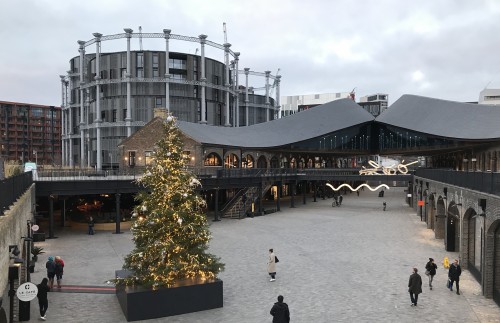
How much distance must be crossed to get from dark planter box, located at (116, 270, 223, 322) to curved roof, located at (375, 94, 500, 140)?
37.9 meters

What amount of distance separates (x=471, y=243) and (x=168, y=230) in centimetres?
1472

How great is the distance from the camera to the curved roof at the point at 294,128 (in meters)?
55.1

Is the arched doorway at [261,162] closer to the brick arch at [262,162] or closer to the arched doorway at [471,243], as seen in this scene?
the brick arch at [262,162]

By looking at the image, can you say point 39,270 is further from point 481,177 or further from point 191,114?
point 191,114

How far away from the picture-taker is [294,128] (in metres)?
66.2

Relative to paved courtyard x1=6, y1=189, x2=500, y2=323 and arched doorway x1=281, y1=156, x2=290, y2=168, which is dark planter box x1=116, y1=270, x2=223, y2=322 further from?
arched doorway x1=281, y1=156, x2=290, y2=168

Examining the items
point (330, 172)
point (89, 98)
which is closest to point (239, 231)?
point (330, 172)

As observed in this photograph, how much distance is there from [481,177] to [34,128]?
146 metres

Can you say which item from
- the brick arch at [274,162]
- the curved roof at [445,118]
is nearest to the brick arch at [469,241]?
the curved roof at [445,118]

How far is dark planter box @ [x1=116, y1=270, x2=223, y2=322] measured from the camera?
1416 centimetres

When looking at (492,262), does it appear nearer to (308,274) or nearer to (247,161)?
(308,274)

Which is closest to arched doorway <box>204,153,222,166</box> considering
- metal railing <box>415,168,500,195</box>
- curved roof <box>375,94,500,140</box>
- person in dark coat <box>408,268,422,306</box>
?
metal railing <box>415,168,500,195</box>

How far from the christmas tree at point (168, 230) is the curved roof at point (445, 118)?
37.7m

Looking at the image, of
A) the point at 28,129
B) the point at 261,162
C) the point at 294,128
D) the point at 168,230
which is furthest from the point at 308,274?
the point at 28,129
